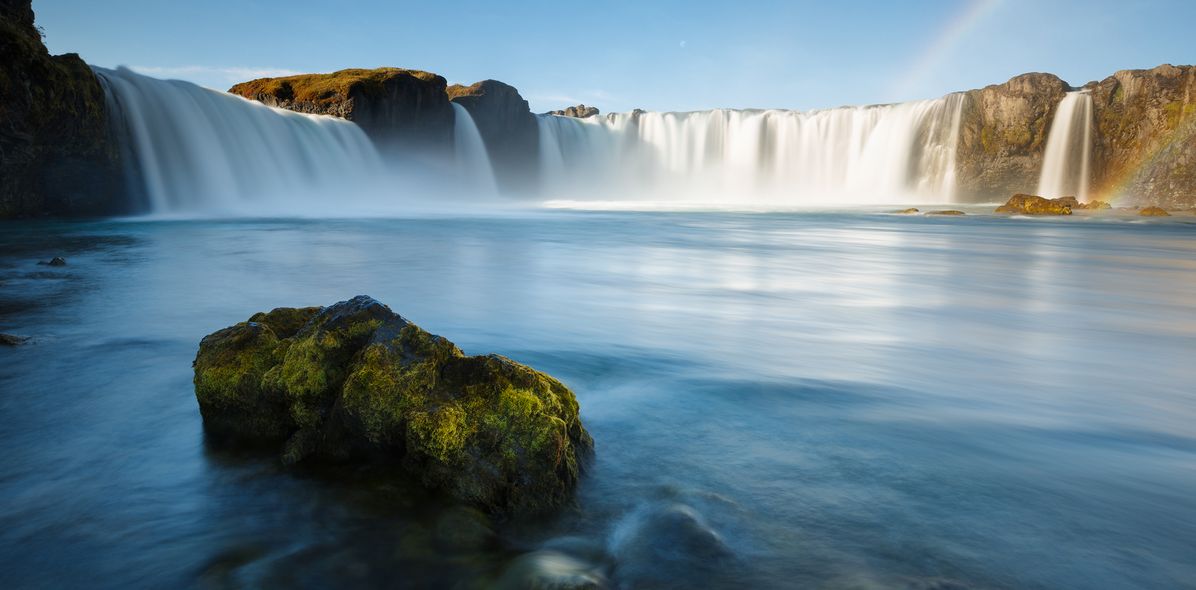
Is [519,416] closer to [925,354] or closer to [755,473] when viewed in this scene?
[755,473]

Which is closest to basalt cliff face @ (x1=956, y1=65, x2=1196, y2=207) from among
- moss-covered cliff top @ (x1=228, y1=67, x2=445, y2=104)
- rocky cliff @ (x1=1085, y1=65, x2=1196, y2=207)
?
rocky cliff @ (x1=1085, y1=65, x2=1196, y2=207)

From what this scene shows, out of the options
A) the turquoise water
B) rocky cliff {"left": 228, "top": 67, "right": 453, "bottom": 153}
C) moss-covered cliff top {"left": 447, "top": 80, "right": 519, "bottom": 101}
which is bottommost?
the turquoise water

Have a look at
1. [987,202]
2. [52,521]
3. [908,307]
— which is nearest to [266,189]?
[908,307]

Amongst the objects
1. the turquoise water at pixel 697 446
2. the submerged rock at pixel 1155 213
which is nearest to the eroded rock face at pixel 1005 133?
the submerged rock at pixel 1155 213

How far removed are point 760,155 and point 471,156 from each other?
25670 millimetres

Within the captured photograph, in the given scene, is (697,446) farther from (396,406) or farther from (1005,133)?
(1005,133)

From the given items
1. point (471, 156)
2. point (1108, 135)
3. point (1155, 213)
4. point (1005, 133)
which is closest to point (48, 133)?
point (471, 156)

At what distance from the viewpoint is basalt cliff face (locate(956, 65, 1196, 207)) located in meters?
43.1

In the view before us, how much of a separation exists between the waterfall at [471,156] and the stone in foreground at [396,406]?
152 ft

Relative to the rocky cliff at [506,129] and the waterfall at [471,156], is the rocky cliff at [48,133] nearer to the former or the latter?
the waterfall at [471,156]

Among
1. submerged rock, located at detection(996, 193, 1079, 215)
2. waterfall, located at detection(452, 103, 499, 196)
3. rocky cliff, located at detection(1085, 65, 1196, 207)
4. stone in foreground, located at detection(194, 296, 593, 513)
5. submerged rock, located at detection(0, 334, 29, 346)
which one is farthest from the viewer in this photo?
waterfall, located at detection(452, 103, 499, 196)

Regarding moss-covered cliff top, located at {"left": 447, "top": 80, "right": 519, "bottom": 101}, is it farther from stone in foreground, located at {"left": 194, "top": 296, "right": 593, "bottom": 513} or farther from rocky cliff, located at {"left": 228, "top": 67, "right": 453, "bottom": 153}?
stone in foreground, located at {"left": 194, "top": 296, "right": 593, "bottom": 513}

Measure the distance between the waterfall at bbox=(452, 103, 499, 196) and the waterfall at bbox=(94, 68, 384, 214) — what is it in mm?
12723

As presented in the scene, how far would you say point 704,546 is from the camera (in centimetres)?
282
